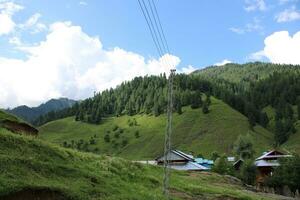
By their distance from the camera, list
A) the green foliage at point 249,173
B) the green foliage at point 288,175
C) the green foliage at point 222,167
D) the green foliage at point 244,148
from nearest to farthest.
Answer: the green foliage at point 288,175 → the green foliage at point 249,173 → the green foliage at point 222,167 → the green foliage at point 244,148

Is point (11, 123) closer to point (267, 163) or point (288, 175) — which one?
point (288, 175)

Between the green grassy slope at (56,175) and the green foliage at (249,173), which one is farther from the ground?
the green foliage at (249,173)

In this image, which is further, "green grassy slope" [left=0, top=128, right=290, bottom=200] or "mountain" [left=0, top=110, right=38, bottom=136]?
"mountain" [left=0, top=110, right=38, bottom=136]

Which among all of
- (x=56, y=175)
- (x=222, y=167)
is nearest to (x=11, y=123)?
(x=56, y=175)

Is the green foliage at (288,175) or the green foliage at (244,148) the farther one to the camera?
the green foliage at (244,148)

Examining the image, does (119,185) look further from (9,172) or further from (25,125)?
(25,125)

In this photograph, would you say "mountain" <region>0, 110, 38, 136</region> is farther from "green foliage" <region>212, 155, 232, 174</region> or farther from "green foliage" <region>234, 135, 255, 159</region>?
"green foliage" <region>234, 135, 255, 159</region>

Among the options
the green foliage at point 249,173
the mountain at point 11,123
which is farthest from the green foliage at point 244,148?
the mountain at point 11,123

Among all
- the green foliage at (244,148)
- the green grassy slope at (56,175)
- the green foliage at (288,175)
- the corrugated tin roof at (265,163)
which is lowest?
the green grassy slope at (56,175)

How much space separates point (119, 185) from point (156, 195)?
2710mm

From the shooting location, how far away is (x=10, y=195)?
72.7 feet

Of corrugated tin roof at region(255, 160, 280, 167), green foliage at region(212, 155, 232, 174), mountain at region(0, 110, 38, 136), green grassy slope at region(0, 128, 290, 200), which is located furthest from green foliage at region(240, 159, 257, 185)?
green grassy slope at region(0, 128, 290, 200)

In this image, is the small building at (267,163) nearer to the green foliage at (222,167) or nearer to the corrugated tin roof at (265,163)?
the corrugated tin roof at (265,163)

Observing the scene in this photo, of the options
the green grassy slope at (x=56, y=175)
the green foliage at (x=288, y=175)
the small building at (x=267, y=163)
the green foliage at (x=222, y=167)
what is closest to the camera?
the green grassy slope at (x=56, y=175)
